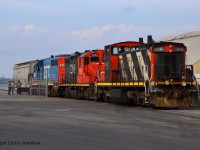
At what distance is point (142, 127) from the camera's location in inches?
482

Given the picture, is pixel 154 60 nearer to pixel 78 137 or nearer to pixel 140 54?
pixel 140 54

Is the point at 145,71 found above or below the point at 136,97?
above

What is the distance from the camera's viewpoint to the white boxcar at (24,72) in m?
47.8

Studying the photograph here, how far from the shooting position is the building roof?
140 feet

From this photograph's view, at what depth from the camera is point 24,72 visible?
170 feet

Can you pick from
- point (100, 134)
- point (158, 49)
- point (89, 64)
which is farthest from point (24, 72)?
point (100, 134)

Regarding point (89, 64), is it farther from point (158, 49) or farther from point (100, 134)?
point (100, 134)

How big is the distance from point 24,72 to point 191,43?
21.7m

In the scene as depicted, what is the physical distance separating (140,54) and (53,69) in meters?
19.0

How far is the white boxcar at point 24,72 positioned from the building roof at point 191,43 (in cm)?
1785

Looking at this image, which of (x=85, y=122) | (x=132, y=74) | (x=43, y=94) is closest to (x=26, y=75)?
(x=43, y=94)

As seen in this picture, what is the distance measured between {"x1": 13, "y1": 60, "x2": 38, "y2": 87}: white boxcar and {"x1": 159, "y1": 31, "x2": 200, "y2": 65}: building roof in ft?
58.6

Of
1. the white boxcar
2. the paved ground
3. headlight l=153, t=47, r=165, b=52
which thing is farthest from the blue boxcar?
the paved ground

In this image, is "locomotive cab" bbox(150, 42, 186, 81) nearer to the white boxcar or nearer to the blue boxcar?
the blue boxcar
